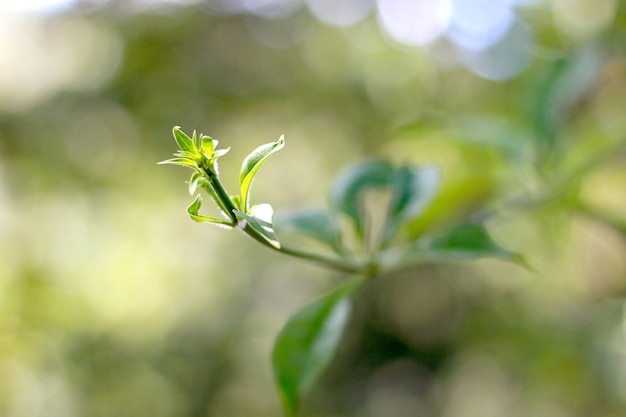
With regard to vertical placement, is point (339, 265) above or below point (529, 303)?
above

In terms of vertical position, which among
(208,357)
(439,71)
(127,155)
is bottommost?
(208,357)

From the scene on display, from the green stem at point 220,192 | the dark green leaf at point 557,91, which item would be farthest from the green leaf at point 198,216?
the dark green leaf at point 557,91

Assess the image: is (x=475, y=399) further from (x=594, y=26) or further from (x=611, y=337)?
(x=594, y=26)

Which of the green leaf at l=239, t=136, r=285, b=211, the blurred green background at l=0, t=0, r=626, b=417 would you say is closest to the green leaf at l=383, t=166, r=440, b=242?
the green leaf at l=239, t=136, r=285, b=211

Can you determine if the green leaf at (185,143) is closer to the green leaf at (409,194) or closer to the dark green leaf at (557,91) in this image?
the green leaf at (409,194)

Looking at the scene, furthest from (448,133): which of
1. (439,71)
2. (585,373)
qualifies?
(439,71)

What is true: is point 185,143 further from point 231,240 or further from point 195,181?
point 231,240

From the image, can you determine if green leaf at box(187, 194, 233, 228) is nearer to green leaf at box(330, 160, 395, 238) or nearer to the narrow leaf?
the narrow leaf
